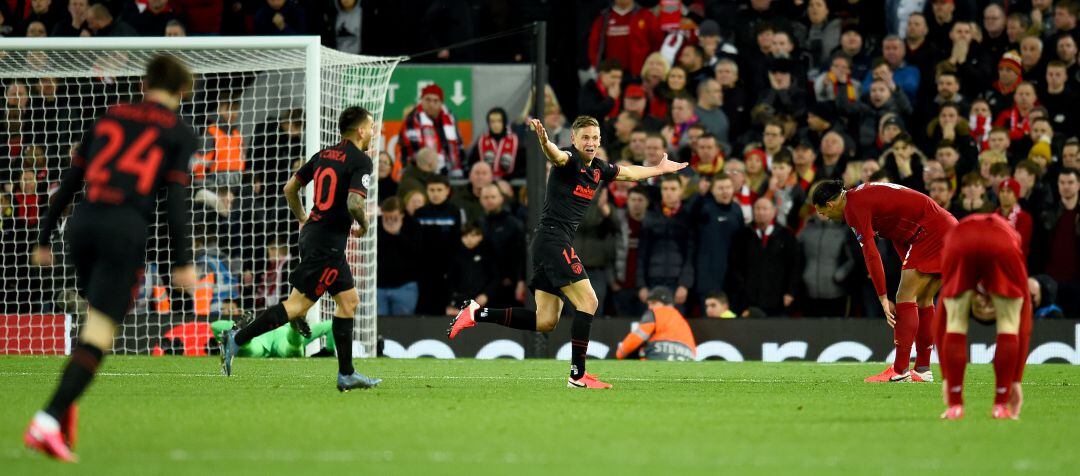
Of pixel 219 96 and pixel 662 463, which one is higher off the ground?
pixel 219 96

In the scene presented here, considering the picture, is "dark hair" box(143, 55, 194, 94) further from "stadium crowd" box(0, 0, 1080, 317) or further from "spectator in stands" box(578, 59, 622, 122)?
A: "spectator in stands" box(578, 59, 622, 122)

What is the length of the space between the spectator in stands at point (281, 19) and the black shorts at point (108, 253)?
13099mm

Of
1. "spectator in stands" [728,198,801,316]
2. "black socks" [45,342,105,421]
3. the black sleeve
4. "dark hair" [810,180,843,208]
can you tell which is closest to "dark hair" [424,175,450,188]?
"spectator in stands" [728,198,801,316]

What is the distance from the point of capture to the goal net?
1603 centimetres

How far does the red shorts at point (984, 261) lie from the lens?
779cm

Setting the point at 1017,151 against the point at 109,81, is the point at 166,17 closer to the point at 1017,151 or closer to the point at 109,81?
the point at 109,81

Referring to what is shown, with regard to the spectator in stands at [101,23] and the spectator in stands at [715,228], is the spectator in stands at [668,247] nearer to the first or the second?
the spectator in stands at [715,228]

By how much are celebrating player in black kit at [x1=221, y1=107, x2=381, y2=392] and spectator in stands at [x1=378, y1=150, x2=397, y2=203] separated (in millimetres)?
7188

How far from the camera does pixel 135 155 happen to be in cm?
665

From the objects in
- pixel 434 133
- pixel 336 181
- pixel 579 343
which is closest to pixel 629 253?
pixel 434 133

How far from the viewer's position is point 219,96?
56.8ft

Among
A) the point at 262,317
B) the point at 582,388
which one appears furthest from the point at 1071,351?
the point at 262,317

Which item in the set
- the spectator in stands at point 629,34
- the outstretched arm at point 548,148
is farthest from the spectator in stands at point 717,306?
the outstretched arm at point 548,148

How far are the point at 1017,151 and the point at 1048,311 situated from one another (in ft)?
7.11
